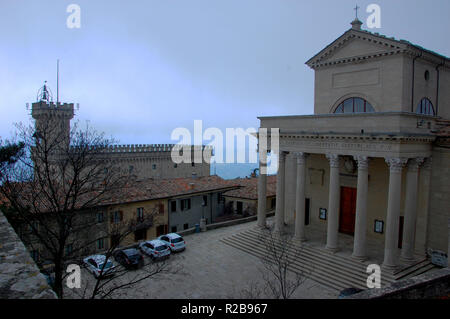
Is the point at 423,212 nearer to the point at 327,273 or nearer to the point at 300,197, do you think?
the point at 327,273

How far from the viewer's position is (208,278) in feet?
66.8

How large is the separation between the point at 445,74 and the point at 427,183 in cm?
1050

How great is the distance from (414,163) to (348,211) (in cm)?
731

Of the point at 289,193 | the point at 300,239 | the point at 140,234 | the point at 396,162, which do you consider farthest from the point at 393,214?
the point at 140,234

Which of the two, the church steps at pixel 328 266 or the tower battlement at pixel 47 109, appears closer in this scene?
the church steps at pixel 328 266

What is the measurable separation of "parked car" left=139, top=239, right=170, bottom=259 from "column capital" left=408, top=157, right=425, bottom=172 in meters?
17.4

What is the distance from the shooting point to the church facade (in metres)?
18.9

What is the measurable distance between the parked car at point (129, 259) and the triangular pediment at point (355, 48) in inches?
822

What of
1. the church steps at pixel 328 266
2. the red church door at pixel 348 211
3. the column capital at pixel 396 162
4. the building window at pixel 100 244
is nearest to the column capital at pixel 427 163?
the column capital at pixel 396 162

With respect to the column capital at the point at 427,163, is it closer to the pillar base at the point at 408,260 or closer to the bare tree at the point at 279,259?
the pillar base at the point at 408,260

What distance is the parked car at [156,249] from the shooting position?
2314cm

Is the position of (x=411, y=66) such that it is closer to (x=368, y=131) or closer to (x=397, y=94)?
(x=397, y=94)

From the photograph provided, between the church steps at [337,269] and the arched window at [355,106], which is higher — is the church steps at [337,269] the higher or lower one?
the lower one
